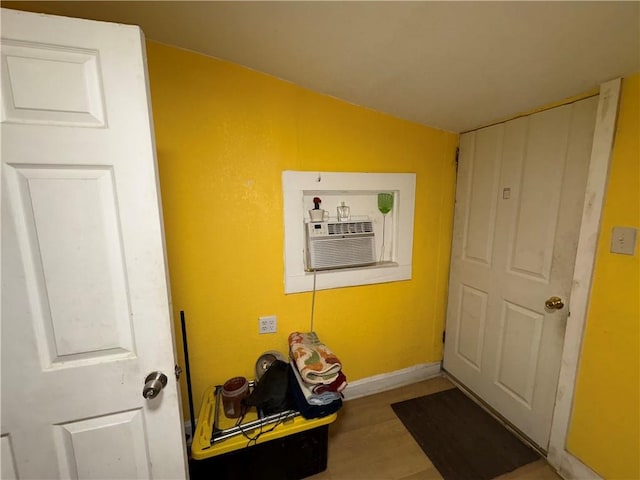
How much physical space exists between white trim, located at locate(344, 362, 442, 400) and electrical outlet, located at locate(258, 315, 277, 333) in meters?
0.77

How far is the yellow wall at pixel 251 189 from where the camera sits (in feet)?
4.37

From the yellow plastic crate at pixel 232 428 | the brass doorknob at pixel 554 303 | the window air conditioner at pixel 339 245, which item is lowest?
the yellow plastic crate at pixel 232 428

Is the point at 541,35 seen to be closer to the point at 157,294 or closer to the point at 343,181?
the point at 343,181

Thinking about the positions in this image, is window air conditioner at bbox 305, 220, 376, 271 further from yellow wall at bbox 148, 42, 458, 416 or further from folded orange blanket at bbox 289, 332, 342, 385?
folded orange blanket at bbox 289, 332, 342, 385

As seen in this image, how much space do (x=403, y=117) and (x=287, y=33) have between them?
943 millimetres

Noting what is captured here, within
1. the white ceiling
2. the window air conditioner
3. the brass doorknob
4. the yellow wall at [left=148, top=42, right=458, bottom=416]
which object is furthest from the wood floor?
the white ceiling

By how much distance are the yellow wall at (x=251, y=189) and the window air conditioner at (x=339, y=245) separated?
0.62 ft

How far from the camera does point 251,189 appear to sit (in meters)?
1.47

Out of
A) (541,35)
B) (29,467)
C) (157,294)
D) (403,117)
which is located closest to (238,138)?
(157,294)

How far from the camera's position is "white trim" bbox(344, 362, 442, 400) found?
1.91 meters

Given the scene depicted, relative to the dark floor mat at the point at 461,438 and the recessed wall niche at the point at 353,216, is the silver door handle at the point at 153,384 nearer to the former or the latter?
the recessed wall niche at the point at 353,216

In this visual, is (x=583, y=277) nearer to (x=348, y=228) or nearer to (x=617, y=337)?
(x=617, y=337)

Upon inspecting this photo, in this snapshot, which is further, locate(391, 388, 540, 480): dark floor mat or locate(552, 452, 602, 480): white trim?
locate(391, 388, 540, 480): dark floor mat

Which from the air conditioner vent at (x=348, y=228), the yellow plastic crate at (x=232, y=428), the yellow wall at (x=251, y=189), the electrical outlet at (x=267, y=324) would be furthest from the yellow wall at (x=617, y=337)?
the electrical outlet at (x=267, y=324)
